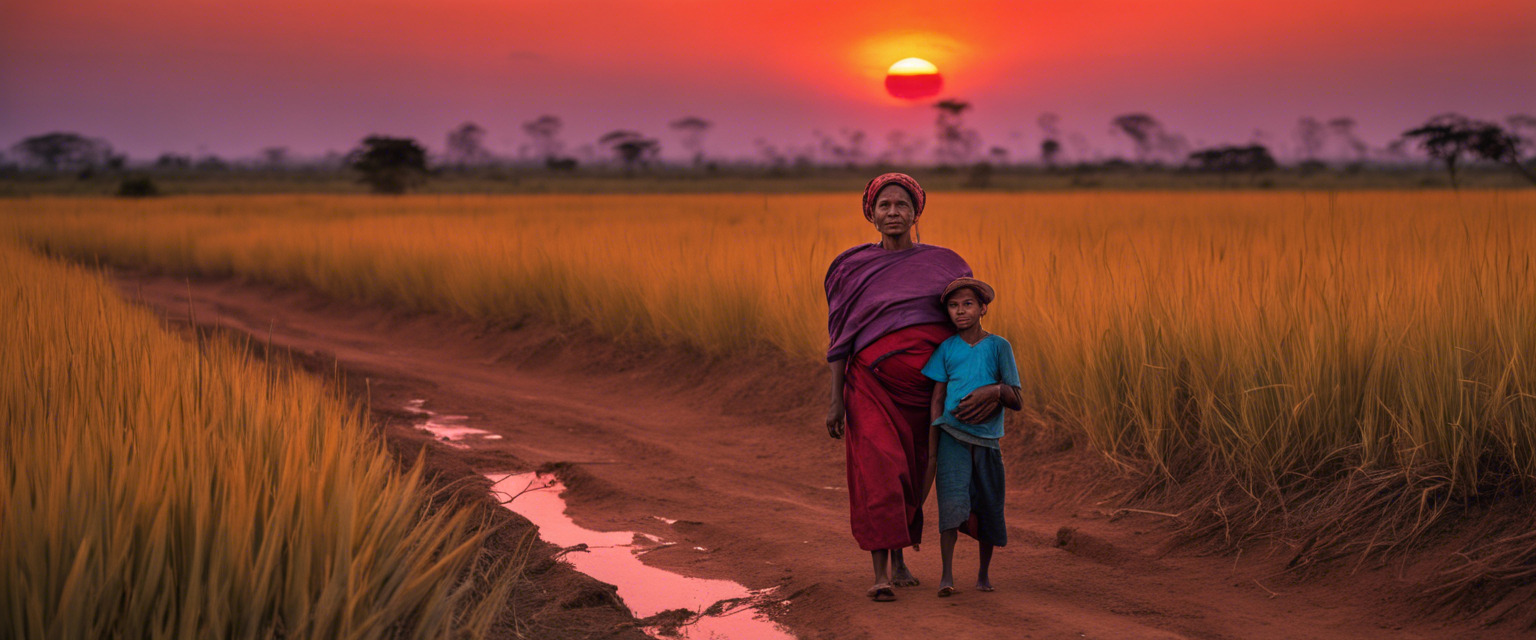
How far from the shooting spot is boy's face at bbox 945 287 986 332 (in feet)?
12.0

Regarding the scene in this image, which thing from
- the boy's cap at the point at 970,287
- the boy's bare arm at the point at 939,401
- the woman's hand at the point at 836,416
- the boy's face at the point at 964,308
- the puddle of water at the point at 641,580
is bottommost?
the puddle of water at the point at 641,580

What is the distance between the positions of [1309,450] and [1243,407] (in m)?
0.30

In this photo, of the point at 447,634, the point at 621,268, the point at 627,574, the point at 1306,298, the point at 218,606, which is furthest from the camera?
the point at 621,268

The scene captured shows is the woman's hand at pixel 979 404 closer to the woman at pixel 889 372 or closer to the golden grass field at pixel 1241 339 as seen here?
the woman at pixel 889 372

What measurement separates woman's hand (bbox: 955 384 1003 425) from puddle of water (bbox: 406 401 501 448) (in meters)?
3.79

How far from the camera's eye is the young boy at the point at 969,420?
3.61 m

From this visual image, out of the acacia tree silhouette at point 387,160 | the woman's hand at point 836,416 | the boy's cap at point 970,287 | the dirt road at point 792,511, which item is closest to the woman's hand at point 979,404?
the boy's cap at point 970,287

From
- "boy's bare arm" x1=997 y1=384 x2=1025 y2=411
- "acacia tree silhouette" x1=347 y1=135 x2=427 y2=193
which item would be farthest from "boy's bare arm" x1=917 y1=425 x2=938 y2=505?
"acacia tree silhouette" x1=347 y1=135 x2=427 y2=193

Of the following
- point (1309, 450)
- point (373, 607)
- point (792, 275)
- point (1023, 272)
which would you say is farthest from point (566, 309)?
point (373, 607)

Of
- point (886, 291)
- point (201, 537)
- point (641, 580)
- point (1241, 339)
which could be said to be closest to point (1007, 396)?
point (886, 291)

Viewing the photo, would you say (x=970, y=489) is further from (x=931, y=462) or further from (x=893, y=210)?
(x=893, y=210)

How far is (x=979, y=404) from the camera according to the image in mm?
3574

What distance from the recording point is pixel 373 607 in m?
2.53

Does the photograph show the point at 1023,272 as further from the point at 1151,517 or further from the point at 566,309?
the point at 566,309
